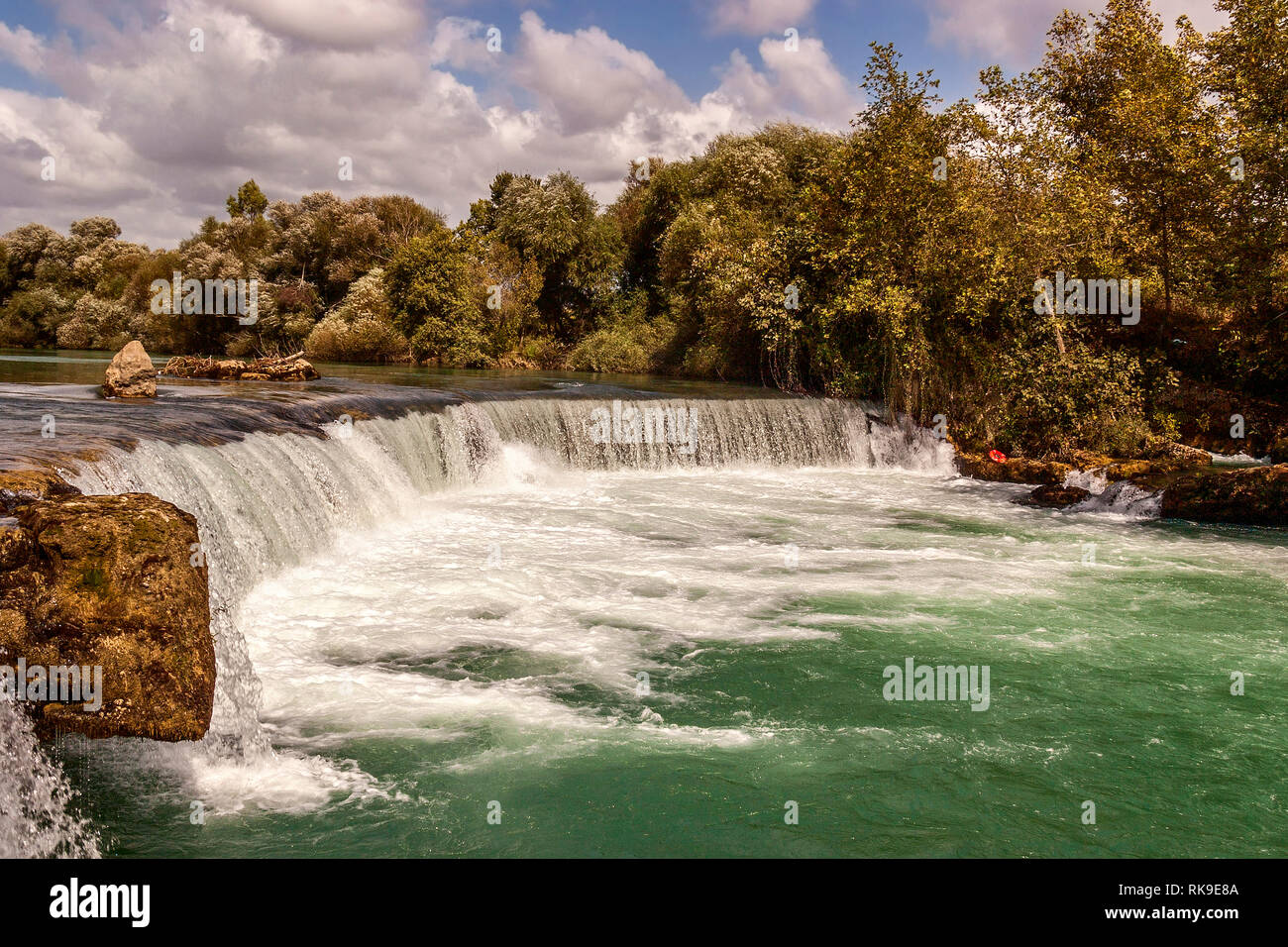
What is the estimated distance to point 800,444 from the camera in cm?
1977

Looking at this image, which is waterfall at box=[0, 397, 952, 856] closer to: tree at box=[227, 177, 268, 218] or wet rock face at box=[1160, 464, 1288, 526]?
wet rock face at box=[1160, 464, 1288, 526]

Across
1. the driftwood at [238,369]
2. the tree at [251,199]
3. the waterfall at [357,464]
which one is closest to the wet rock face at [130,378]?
the waterfall at [357,464]

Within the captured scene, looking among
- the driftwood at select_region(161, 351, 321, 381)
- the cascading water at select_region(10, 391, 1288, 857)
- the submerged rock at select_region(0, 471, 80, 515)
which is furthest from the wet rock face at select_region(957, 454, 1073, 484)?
the submerged rock at select_region(0, 471, 80, 515)

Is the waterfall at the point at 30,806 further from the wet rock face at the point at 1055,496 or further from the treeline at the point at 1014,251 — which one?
the treeline at the point at 1014,251

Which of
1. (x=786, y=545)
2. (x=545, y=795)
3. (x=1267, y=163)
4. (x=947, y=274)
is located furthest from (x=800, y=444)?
(x=545, y=795)

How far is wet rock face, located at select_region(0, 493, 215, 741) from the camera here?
4746mm

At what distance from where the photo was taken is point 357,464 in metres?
12.8

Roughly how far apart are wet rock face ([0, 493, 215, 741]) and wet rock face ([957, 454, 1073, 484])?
14745mm

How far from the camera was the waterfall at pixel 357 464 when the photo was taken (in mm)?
5715

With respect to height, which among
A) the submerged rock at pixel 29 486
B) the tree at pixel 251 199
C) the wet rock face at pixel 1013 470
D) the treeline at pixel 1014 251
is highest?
the tree at pixel 251 199

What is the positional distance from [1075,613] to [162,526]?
8.28m

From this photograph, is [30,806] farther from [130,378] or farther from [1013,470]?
[1013,470]

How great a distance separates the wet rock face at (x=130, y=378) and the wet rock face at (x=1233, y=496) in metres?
16.4
